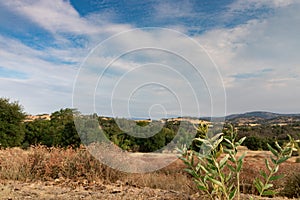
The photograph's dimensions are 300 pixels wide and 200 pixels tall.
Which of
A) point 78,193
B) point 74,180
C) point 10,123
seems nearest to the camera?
point 78,193

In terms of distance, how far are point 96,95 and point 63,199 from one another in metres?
3.01

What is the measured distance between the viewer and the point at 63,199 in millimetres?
4660

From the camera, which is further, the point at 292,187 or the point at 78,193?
the point at 292,187

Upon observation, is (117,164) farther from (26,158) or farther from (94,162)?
(26,158)

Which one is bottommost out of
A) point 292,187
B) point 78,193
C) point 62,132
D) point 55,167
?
point 292,187

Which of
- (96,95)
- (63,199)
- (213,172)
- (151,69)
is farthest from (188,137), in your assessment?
(213,172)

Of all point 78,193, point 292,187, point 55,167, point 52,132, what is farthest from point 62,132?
point 292,187

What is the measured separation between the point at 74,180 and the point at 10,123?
1816cm

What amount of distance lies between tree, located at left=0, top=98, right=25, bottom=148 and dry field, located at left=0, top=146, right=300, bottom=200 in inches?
603

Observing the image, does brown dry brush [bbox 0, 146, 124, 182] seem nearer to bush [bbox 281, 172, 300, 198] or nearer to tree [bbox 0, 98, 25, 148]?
bush [bbox 281, 172, 300, 198]

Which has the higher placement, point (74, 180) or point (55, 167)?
point (55, 167)

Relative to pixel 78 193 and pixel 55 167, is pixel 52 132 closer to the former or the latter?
pixel 55 167

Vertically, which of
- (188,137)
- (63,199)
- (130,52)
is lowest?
(63,199)

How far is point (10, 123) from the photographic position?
2269 centimetres
